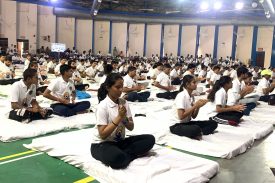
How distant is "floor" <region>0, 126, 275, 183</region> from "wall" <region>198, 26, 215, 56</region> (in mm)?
22283

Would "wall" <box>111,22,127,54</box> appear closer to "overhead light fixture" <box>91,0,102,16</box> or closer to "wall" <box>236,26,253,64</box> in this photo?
"overhead light fixture" <box>91,0,102,16</box>

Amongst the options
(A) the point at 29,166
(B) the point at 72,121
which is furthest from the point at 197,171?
A: (B) the point at 72,121

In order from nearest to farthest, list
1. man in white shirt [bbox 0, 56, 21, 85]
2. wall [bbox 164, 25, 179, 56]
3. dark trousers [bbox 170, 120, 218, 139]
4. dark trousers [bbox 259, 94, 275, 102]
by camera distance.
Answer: dark trousers [bbox 170, 120, 218, 139] < dark trousers [bbox 259, 94, 275, 102] < man in white shirt [bbox 0, 56, 21, 85] < wall [bbox 164, 25, 179, 56]

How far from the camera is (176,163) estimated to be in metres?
4.18

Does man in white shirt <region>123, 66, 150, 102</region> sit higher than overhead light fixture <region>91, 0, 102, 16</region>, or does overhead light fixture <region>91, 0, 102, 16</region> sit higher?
overhead light fixture <region>91, 0, 102, 16</region>

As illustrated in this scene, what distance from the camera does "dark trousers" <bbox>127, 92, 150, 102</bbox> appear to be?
8664 millimetres

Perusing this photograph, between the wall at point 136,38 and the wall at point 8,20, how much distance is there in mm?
10218

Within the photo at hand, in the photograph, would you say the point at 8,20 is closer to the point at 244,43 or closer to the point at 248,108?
the point at 244,43

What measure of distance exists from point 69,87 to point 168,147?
2.66 metres

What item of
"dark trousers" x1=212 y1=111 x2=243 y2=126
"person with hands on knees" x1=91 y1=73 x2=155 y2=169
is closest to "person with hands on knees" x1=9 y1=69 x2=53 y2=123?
"person with hands on knees" x1=91 y1=73 x2=155 y2=169

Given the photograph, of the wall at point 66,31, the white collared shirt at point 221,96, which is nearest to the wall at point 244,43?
the wall at point 66,31

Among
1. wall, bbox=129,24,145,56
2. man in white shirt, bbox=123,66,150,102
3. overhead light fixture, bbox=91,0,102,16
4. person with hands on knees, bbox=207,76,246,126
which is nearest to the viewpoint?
person with hands on knees, bbox=207,76,246,126

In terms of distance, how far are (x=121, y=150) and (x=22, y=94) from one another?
108 inches

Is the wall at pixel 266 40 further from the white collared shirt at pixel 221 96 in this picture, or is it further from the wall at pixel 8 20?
the white collared shirt at pixel 221 96
